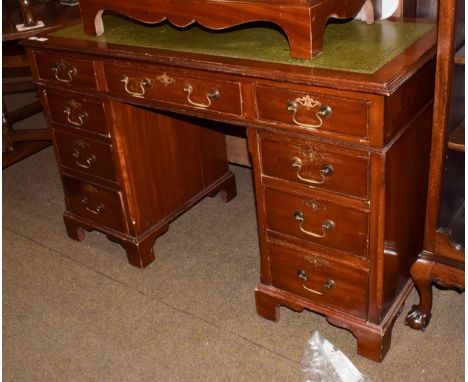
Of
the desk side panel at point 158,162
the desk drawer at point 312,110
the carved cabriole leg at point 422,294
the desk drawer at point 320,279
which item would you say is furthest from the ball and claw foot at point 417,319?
the desk side panel at point 158,162

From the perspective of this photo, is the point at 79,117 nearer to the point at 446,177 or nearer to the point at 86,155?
the point at 86,155

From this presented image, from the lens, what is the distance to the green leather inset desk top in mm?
1813

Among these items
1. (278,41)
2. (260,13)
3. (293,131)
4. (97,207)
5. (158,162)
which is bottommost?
(97,207)

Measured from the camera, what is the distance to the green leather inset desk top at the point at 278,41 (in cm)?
181

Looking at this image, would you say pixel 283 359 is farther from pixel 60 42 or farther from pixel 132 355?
pixel 60 42

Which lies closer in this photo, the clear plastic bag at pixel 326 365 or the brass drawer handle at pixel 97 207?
the clear plastic bag at pixel 326 365

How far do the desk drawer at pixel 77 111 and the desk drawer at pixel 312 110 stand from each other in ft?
2.71

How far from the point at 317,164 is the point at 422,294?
0.67 m

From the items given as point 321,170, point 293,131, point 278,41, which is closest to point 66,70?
point 278,41

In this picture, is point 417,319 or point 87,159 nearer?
point 417,319

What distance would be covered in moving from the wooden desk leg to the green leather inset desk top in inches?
28.6

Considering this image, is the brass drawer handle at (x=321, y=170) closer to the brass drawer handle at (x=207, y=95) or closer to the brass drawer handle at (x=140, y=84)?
the brass drawer handle at (x=207, y=95)

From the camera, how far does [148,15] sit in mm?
2131

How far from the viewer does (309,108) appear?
70.3 inches
